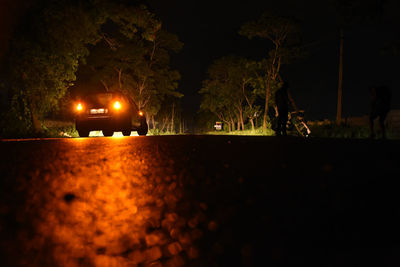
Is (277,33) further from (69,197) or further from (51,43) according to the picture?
(69,197)

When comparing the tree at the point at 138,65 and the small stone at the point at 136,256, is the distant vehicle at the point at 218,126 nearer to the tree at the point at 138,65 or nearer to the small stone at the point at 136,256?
the tree at the point at 138,65

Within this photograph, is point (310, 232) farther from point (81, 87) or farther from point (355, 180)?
point (81, 87)

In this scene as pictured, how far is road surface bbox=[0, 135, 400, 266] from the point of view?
1469 mm

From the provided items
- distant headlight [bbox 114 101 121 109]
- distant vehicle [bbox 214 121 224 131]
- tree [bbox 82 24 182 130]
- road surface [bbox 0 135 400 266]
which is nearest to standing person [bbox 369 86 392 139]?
road surface [bbox 0 135 400 266]

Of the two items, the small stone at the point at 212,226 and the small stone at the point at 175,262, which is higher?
the small stone at the point at 212,226

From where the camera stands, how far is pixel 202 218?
75.8 inches

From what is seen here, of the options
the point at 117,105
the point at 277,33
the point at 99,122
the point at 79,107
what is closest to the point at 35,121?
the point at 79,107

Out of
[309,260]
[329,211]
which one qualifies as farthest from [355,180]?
[309,260]

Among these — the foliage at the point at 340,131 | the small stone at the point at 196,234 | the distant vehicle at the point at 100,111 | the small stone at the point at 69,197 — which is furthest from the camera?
the foliage at the point at 340,131

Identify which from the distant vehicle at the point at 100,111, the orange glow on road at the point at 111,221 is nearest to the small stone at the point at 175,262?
the orange glow on road at the point at 111,221

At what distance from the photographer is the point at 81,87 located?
113 feet

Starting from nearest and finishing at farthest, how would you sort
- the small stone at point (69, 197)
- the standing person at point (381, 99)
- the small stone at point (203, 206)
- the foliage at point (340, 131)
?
the small stone at point (203, 206) < the small stone at point (69, 197) < the standing person at point (381, 99) < the foliage at point (340, 131)

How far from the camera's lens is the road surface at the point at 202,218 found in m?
1.47

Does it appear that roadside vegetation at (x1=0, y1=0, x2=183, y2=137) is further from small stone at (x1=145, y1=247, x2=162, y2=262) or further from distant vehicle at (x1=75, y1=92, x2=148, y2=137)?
small stone at (x1=145, y1=247, x2=162, y2=262)
